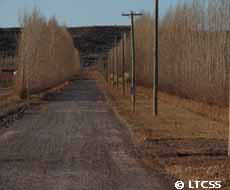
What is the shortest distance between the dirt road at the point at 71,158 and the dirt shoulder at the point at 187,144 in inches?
18.2

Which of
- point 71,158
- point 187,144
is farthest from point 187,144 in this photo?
point 71,158

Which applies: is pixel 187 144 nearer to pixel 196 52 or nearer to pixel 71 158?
pixel 71 158

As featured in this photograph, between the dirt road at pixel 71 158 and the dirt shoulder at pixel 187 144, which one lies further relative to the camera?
the dirt shoulder at pixel 187 144

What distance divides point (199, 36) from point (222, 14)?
14.3 ft

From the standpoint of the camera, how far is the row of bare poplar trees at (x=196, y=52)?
94.0 ft

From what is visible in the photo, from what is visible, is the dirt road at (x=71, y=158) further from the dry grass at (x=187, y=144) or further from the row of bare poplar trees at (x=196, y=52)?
the row of bare poplar trees at (x=196, y=52)

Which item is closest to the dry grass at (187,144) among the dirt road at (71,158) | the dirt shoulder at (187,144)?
the dirt shoulder at (187,144)

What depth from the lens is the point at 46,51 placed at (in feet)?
176

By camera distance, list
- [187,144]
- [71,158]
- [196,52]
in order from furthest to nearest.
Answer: [196,52] → [187,144] → [71,158]

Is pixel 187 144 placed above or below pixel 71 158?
below

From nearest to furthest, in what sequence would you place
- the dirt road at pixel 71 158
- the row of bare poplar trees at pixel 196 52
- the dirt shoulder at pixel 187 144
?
the dirt road at pixel 71 158 < the dirt shoulder at pixel 187 144 < the row of bare poplar trees at pixel 196 52

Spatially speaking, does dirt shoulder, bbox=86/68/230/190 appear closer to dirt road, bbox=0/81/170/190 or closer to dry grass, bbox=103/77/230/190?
dry grass, bbox=103/77/230/190

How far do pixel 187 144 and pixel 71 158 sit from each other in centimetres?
379

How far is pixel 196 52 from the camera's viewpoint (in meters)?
34.1
